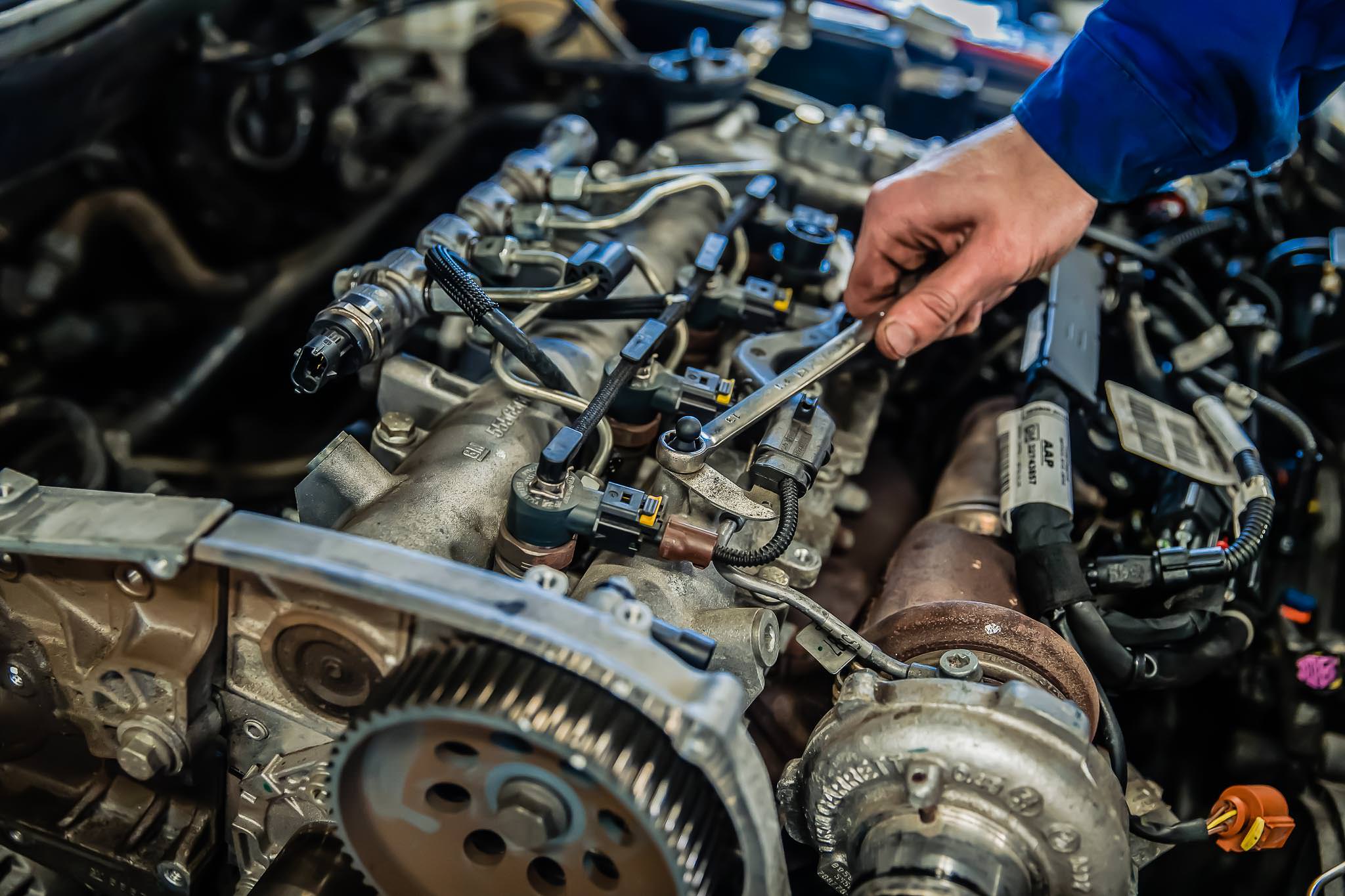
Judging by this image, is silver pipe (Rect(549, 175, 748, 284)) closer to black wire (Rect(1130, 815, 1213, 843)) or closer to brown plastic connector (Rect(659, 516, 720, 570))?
brown plastic connector (Rect(659, 516, 720, 570))

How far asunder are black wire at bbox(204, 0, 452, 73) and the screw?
1415mm

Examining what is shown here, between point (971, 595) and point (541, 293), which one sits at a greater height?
point (541, 293)

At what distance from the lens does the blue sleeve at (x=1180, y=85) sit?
134 centimetres

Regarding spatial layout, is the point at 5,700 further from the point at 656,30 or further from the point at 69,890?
the point at 656,30

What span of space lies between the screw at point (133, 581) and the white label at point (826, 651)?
70 centimetres

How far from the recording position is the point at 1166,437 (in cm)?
159

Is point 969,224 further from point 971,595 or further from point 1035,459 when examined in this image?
point 971,595

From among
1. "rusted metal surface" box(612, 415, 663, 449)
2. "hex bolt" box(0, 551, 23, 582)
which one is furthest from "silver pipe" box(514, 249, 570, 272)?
"hex bolt" box(0, 551, 23, 582)

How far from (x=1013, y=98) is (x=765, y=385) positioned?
1459mm

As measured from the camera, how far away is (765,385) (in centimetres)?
138

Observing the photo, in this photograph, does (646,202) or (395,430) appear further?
(646,202)

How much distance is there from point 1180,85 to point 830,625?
897mm

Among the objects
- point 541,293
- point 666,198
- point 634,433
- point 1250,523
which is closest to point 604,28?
point 666,198

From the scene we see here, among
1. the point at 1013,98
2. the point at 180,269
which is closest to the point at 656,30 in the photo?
the point at 1013,98
